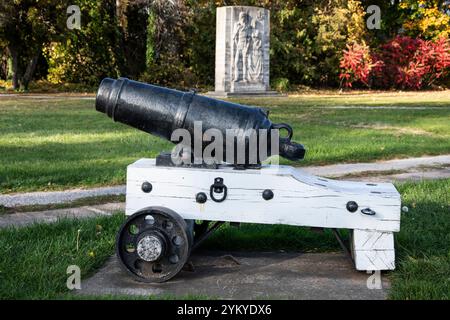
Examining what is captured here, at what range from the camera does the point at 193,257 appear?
467cm

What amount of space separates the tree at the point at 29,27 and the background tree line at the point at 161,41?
4 cm

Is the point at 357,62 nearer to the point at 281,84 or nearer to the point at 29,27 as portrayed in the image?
the point at 281,84

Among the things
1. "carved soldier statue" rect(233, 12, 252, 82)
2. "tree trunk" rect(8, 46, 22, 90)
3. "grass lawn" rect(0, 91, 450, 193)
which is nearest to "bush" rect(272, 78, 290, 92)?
"carved soldier statue" rect(233, 12, 252, 82)

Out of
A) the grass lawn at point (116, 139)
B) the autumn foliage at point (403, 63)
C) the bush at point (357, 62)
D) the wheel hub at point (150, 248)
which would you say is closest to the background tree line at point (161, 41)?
the bush at point (357, 62)

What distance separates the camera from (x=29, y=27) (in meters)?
24.1

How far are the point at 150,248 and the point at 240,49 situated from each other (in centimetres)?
1806

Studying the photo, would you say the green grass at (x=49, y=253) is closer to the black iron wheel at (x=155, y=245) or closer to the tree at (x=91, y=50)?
the black iron wheel at (x=155, y=245)

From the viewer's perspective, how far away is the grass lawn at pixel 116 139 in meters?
7.63

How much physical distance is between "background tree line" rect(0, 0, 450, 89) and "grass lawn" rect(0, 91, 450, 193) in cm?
743

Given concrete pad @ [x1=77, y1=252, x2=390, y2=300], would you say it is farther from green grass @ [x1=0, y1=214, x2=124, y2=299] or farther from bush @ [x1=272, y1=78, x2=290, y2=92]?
bush @ [x1=272, y1=78, x2=290, y2=92]

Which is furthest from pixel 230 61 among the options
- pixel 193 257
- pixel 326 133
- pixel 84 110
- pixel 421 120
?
pixel 193 257

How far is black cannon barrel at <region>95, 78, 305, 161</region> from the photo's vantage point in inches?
163
